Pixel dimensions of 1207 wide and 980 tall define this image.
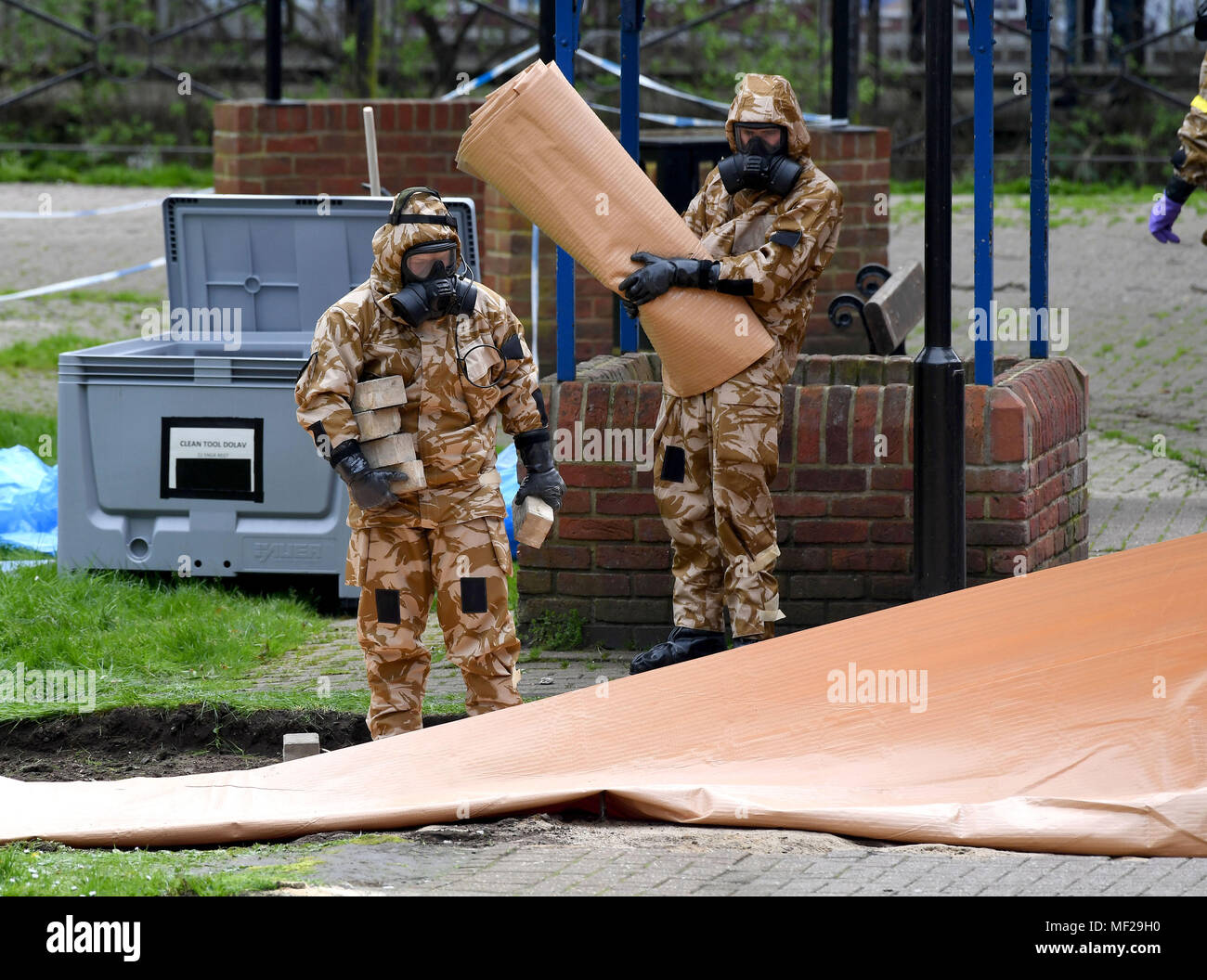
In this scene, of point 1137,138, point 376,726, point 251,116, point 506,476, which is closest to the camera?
point 376,726

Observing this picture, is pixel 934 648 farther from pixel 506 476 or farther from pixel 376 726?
pixel 506 476

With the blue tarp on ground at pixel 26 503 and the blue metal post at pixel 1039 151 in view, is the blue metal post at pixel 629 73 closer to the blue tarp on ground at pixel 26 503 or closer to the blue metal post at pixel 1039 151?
the blue metal post at pixel 1039 151

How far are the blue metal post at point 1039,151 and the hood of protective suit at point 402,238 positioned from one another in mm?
2727

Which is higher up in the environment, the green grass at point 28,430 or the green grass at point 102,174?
the green grass at point 102,174

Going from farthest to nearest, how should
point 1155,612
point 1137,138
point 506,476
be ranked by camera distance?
point 1137,138 < point 506,476 < point 1155,612

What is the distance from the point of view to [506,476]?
27.0 ft

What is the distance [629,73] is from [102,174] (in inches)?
470

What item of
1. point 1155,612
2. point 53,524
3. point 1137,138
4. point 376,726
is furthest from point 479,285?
point 1137,138

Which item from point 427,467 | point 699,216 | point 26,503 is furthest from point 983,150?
point 26,503

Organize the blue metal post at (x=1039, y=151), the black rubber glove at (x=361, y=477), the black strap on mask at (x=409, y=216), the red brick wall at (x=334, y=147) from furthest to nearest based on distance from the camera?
1. the red brick wall at (x=334, y=147)
2. the blue metal post at (x=1039, y=151)
3. the black strap on mask at (x=409, y=216)
4. the black rubber glove at (x=361, y=477)

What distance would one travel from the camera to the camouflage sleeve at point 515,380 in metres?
5.58

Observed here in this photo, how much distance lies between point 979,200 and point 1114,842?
8.92 feet

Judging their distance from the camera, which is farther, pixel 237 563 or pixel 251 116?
pixel 251 116

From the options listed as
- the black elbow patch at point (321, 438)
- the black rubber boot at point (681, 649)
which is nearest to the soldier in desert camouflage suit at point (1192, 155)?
the black rubber boot at point (681, 649)
